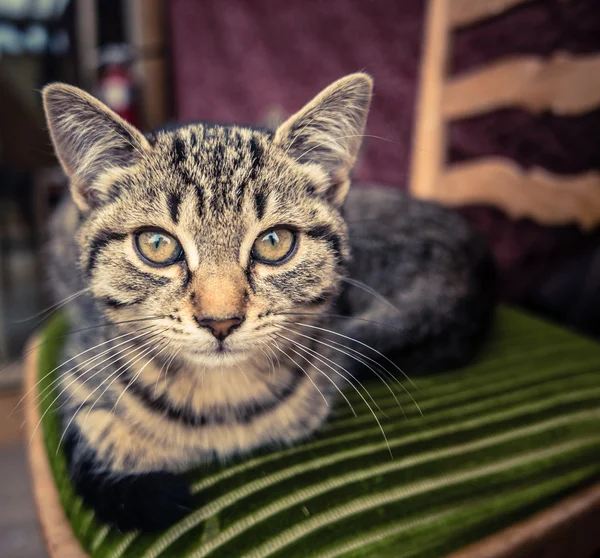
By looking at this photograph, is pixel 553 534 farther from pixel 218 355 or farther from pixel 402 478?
pixel 218 355

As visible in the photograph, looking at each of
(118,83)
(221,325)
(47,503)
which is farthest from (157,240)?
(118,83)

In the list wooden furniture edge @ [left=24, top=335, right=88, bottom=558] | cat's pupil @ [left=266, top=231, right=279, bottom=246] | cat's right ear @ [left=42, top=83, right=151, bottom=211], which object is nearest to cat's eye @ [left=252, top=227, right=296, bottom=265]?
cat's pupil @ [left=266, top=231, right=279, bottom=246]

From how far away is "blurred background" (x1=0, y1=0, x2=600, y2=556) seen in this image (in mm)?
914

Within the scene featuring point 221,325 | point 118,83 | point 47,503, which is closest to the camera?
point 221,325

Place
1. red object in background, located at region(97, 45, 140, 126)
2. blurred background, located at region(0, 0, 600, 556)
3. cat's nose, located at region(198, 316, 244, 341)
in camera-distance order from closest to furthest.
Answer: cat's nose, located at region(198, 316, 244, 341) → blurred background, located at region(0, 0, 600, 556) → red object in background, located at region(97, 45, 140, 126)

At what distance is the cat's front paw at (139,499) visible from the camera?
1.51ft

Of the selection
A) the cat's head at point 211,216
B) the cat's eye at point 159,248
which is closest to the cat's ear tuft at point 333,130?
the cat's head at point 211,216

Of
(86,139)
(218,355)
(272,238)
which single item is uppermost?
(86,139)

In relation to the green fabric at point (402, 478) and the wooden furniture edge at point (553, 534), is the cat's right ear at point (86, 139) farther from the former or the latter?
the wooden furniture edge at point (553, 534)

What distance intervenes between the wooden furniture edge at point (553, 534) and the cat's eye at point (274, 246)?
1.11 ft

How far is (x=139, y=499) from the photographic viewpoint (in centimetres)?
47

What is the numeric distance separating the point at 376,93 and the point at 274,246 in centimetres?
18

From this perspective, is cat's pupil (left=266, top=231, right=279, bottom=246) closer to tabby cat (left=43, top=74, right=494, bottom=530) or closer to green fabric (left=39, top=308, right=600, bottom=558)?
tabby cat (left=43, top=74, right=494, bottom=530)

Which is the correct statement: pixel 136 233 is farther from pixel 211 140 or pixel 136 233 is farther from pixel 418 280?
pixel 418 280
